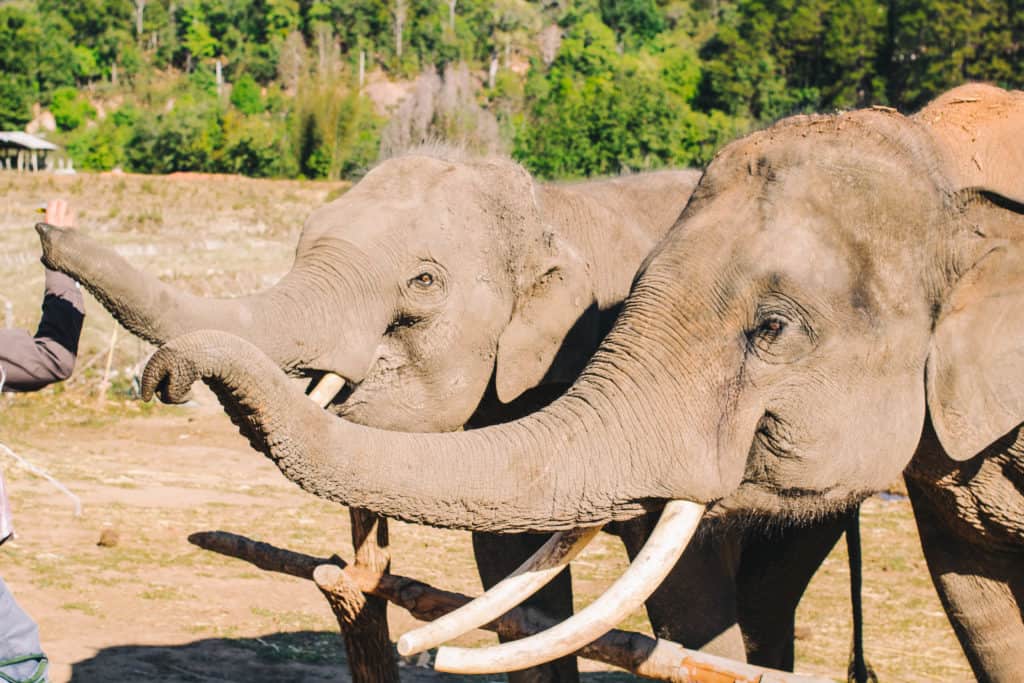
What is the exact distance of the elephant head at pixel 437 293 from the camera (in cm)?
447

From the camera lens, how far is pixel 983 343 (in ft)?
10.5

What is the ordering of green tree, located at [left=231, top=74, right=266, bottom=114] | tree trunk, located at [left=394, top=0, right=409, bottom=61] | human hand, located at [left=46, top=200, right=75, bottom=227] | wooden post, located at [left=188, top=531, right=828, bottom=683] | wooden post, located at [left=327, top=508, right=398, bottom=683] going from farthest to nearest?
tree trunk, located at [left=394, top=0, right=409, bottom=61] < green tree, located at [left=231, top=74, right=266, bottom=114] < wooden post, located at [left=327, top=508, right=398, bottom=683] < human hand, located at [left=46, top=200, right=75, bottom=227] < wooden post, located at [left=188, top=531, right=828, bottom=683]

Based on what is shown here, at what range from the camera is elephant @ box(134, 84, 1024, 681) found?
305 centimetres

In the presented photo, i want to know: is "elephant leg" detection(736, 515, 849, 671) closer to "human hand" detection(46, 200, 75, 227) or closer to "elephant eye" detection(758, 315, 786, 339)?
"elephant eye" detection(758, 315, 786, 339)

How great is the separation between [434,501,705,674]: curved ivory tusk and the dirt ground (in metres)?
3.88

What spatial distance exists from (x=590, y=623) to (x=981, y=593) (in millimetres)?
1639

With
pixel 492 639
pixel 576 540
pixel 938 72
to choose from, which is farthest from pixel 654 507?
pixel 938 72

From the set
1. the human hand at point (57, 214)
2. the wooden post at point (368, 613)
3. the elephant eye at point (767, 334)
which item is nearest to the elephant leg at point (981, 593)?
the elephant eye at point (767, 334)

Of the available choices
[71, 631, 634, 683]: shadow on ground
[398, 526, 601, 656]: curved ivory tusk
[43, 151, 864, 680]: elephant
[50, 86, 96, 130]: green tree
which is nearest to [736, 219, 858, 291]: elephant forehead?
[398, 526, 601, 656]: curved ivory tusk

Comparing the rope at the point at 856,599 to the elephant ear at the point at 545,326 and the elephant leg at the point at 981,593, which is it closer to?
the elephant leg at the point at 981,593

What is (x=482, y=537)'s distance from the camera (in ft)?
16.6

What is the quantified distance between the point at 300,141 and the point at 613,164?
18.3 m

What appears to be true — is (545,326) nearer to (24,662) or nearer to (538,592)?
(538,592)

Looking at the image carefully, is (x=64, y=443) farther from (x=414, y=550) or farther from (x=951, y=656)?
(x=951, y=656)
